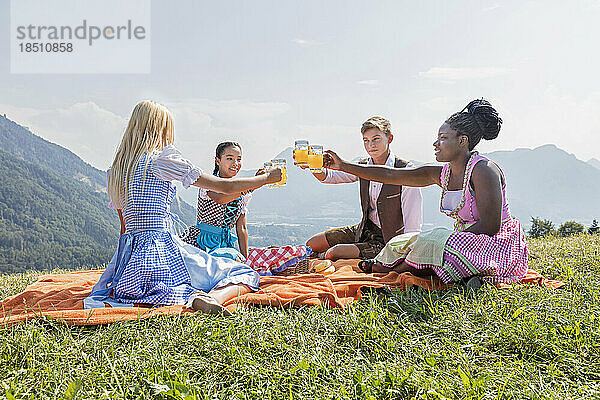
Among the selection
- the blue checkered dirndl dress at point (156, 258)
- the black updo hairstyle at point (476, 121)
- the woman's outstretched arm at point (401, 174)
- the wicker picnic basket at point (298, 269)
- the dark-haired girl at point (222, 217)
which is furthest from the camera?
the dark-haired girl at point (222, 217)

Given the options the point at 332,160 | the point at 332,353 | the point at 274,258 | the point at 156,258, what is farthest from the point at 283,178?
the point at 332,353

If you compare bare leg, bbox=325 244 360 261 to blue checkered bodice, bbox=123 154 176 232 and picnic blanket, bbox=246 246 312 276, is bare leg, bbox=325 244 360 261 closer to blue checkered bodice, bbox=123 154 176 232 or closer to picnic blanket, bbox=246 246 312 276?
picnic blanket, bbox=246 246 312 276

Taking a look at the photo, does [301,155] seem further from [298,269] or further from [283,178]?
[298,269]

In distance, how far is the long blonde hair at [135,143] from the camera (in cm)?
363

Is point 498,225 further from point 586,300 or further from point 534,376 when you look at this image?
point 534,376

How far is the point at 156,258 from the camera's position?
353 centimetres

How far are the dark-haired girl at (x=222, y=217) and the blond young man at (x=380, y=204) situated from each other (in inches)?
36.9

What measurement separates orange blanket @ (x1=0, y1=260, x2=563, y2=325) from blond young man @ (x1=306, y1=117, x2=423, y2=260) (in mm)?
825

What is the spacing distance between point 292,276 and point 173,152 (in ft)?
5.33

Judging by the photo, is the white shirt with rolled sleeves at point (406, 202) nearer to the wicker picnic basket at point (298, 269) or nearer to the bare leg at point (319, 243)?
the bare leg at point (319, 243)

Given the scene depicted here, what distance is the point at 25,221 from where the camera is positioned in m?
87.4

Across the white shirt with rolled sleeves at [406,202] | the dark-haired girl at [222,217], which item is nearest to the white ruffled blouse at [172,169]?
the dark-haired girl at [222,217]

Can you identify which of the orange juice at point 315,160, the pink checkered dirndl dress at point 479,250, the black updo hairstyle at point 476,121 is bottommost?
the pink checkered dirndl dress at point 479,250

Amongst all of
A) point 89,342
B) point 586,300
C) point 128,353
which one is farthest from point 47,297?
point 586,300
